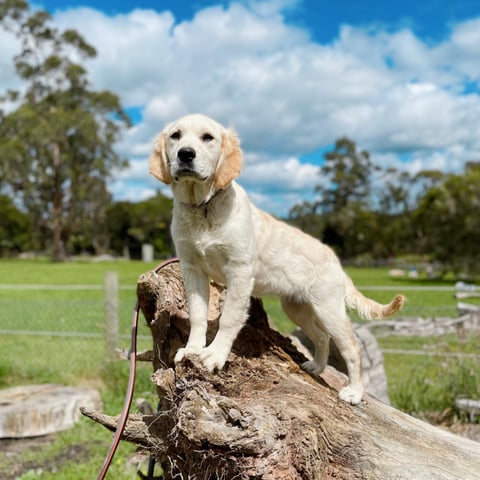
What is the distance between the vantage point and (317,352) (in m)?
3.69

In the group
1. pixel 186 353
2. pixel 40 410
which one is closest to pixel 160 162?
pixel 186 353

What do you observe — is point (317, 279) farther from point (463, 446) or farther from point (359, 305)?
point (463, 446)

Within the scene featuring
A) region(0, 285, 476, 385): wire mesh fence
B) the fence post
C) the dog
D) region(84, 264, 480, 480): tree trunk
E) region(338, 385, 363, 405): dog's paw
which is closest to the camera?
region(84, 264, 480, 480): tree trunk

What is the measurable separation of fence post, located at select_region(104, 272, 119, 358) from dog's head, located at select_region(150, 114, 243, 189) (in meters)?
4.82

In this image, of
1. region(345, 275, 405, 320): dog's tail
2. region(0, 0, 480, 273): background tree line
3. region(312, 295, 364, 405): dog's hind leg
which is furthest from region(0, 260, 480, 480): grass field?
region(0, 0, 480, 273): background tree line

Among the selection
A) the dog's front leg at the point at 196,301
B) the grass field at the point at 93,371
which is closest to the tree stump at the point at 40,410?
the grass field at the point at 93,371

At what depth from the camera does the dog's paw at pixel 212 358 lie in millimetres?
2820

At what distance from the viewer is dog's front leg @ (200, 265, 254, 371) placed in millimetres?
2867

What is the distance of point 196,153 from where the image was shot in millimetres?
2867

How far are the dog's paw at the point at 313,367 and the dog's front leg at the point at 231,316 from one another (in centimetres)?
81

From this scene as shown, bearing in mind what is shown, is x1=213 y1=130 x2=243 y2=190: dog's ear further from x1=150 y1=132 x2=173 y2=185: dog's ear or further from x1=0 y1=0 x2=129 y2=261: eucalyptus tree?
x1=0 y1=0 x2=129 y2=261: eucalyptus tree

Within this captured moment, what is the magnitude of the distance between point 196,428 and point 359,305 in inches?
65.8

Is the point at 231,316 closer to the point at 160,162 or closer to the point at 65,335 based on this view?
the point at 160,162

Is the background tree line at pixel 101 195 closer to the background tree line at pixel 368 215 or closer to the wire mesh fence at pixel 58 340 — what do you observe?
the background tree line at pixel 368 215
